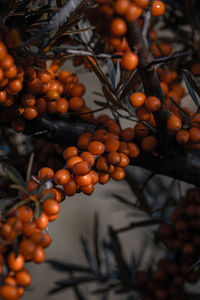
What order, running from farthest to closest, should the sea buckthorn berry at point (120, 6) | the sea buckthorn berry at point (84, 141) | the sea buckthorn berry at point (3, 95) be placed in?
the sea buckthorn berry at point (84, 141)
the sea buckthorn berry at point (3, 95)
the sea buckthorn berry at point (120, 6)

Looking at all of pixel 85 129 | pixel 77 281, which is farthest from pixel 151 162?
pixel 77 281

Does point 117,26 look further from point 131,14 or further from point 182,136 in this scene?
point 182,136

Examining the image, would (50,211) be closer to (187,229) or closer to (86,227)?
(187,229)

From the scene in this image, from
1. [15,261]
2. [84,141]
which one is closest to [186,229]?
[84,141]

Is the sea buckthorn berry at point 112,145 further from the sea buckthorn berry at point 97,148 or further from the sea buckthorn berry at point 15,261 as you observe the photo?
the sea buckthorn berry at point 15,261

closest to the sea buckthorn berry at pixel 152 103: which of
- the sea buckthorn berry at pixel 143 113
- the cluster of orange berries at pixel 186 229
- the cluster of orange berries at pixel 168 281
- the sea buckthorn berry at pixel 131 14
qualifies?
the sea buckthorn berry at pixel 143 113

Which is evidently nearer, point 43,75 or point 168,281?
point 43,75

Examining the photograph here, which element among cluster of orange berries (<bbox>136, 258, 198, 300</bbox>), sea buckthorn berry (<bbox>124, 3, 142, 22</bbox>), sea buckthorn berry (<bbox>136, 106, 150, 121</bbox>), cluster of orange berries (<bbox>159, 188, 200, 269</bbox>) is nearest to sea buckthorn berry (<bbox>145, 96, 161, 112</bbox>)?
sea buckthorn berry (<bbox>136, 106, 150, 121</bbox>)
